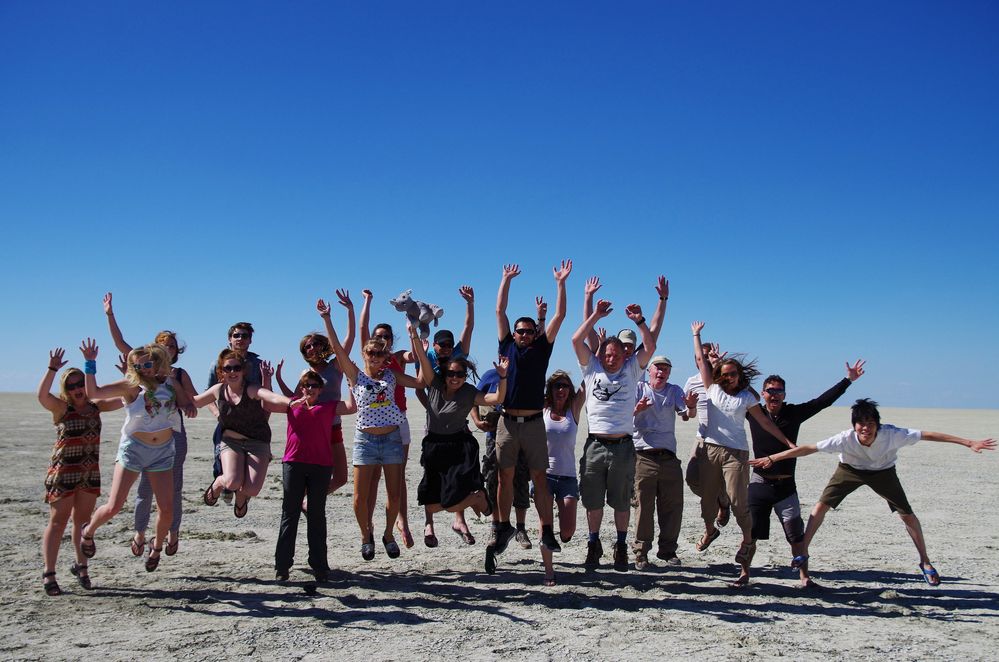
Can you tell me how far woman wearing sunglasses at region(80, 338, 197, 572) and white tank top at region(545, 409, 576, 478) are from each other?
12.7 ft

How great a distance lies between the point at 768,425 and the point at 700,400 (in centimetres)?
85

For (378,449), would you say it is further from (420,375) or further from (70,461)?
(70,461)

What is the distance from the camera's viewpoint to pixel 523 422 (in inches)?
282

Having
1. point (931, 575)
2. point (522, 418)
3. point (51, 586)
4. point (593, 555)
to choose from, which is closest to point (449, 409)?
point (522, 418)

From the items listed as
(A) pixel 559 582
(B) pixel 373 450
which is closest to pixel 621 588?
(A) pixel 559 582

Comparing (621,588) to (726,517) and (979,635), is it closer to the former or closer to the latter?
(726,517)

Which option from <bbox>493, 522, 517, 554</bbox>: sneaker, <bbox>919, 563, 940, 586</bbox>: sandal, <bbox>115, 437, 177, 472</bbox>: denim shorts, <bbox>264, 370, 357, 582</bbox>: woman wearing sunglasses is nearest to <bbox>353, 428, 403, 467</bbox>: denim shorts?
<bbox>264, 370, 357, 582</bbox>: woman wearing sunglasses

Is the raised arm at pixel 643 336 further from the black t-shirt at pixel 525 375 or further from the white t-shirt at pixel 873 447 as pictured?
the white t-shirt at pixel 873 447

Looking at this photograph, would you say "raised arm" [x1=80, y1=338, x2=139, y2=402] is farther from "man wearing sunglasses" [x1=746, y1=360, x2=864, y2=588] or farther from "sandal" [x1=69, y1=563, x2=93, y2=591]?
"man wearing sunglasses" [x1=746, y1=360, x2=864, y2=588]

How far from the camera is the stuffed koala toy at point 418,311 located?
7941mm

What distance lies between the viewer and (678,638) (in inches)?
224

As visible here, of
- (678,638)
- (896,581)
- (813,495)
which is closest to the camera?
(678,638)

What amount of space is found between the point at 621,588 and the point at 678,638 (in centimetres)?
143

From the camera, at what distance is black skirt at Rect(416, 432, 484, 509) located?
712 centimetres
